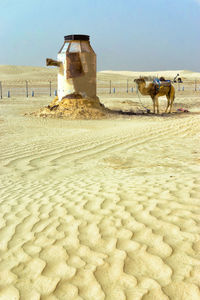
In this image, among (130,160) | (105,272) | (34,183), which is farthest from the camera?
(130,160)

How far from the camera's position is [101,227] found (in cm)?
347

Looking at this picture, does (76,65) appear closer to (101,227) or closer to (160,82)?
(160,82)

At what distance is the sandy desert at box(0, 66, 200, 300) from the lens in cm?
245

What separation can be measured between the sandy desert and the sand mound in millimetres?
8137

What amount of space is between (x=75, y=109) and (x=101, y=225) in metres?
13.6

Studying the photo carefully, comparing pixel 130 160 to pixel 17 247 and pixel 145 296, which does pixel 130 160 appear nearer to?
pixel 17 247

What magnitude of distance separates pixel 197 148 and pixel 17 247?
255 inches

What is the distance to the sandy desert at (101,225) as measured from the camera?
2.45 metres

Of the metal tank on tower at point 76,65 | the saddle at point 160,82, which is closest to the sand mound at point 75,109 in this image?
the metal tank on tower at point 76,65

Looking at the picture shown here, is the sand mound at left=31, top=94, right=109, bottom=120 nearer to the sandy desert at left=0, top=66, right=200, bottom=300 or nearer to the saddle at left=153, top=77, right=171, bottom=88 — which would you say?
the saddle at left=153, top=77, right=171, bottom=88

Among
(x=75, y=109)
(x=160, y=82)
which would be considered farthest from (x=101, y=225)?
(x=160, y=82)

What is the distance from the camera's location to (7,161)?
26.1 feet

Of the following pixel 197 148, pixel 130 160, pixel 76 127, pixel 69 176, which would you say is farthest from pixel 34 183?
pixel 76 127

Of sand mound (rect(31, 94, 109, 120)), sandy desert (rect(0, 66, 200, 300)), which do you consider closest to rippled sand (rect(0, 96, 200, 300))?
sandy desert (rect(0, 66, 200, 300))
